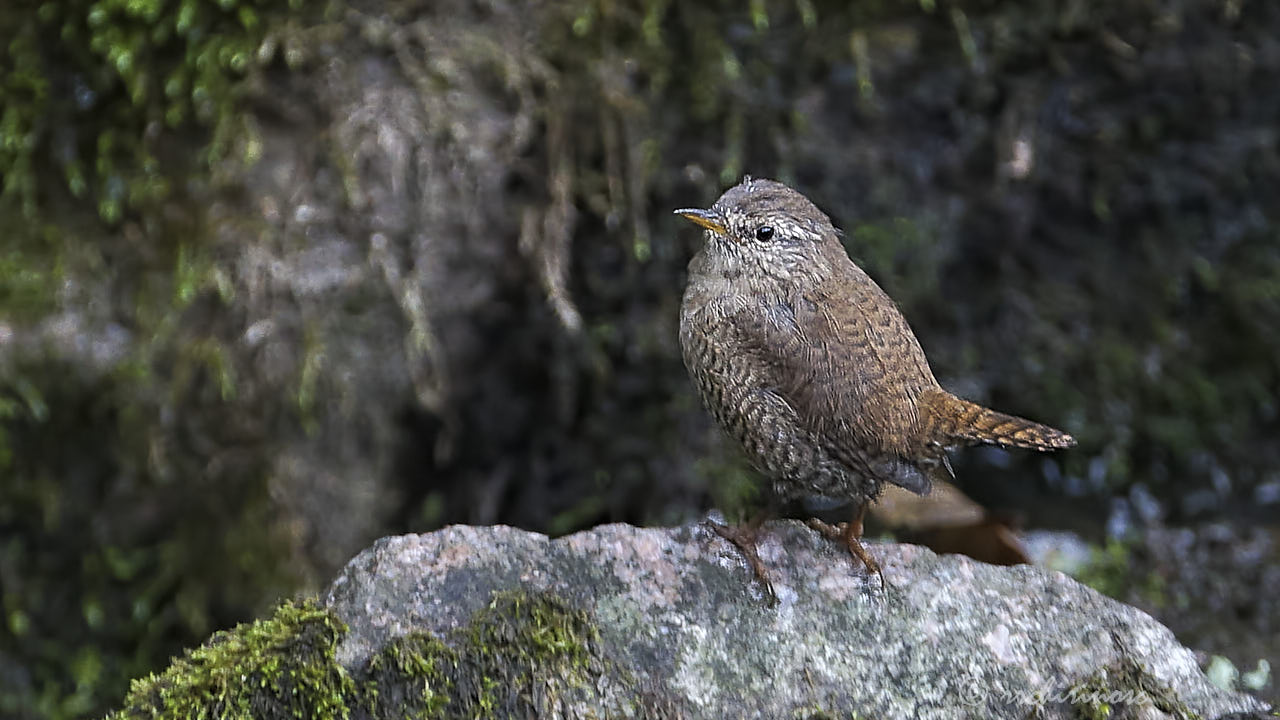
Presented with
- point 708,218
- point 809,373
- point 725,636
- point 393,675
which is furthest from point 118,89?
point 725,636

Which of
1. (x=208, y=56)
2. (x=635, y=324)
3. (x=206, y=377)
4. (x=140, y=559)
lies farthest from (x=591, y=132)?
(x=140, y=559)

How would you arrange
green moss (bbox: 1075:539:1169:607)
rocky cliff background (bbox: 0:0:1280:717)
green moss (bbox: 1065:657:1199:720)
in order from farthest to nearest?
green moss (bbox: 1075:539:1169:607)
rocky cliff background (bbox: 0:0:1280:717)
green moss (bbox: 1065:657:1199:720)

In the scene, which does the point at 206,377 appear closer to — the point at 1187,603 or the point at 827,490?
the point at 827,490

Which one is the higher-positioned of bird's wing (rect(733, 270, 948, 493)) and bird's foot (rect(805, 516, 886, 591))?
bird's wing (rect(733, 270, 948, 493))

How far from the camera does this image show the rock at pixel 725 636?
8.00 ft

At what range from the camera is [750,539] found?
9.07 ft

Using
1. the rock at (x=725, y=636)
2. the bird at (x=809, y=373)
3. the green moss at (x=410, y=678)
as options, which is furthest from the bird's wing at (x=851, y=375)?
the green moss at (x=410, y=678)

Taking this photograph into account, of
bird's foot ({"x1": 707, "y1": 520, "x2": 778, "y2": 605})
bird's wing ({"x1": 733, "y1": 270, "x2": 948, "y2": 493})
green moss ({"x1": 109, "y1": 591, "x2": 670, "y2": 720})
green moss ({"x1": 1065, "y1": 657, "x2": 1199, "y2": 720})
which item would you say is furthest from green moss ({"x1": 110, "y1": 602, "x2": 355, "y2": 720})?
green moss ({"x1": 1065, "y1": 657, "x2": 1199, "y2": 720})

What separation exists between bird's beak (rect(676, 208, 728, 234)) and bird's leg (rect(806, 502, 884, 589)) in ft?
2.70

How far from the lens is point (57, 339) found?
3.77 m

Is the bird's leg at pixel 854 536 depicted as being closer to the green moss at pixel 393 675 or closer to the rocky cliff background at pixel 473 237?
the green moss at pixel 393 675

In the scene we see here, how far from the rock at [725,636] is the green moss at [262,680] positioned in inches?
2.1

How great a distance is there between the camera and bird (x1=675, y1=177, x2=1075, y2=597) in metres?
2.74

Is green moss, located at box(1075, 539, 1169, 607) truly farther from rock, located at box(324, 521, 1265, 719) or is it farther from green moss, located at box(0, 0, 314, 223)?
green moss, located at box(0, 0, 314, 223)
